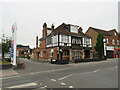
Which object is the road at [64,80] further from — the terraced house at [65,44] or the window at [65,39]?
the window at [65,39]

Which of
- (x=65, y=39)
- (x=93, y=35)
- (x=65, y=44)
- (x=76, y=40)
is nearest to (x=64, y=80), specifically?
(x=65, y=44)

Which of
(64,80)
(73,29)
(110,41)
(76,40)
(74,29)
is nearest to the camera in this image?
(64,80)

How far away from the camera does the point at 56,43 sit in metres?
26.7

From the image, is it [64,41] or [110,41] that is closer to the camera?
[64,41]

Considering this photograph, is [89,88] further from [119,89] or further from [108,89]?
[119,89]

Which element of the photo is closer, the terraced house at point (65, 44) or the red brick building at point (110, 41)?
the terraced house at point (65, 44)

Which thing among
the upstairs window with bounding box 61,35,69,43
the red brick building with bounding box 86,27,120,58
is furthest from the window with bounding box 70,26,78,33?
the red brick building with bounding box 86,27,120,58

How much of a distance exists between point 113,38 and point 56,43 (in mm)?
25530

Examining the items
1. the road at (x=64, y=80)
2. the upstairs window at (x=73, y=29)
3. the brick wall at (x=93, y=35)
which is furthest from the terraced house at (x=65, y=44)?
the road at (x=64, y=80)

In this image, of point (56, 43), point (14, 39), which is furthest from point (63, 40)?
point (14, 39)

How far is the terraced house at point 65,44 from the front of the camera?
86.6 feet

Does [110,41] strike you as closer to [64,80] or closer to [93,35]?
[93,35]

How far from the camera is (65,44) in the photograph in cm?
2712

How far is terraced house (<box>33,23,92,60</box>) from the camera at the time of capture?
26391 millimetres
